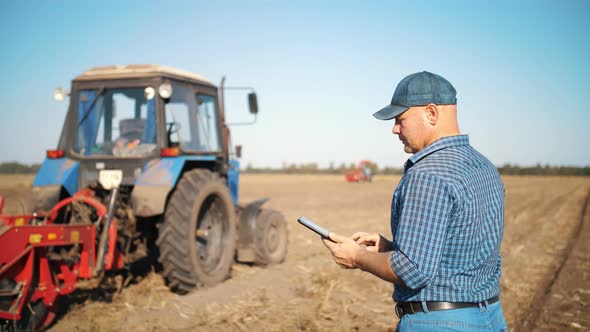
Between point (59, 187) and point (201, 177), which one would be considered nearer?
point (59, 187)

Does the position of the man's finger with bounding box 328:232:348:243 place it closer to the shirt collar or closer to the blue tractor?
the shirt collar

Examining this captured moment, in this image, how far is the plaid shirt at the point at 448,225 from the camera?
5.44 ft

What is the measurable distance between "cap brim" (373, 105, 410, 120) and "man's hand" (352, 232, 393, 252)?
2.02 feet

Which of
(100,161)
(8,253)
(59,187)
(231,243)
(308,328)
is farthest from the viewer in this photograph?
(231,243)

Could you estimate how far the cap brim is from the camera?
6.19 ft

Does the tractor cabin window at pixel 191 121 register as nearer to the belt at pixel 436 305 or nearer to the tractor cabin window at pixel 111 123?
the tractor cabin window at pixel 111 123

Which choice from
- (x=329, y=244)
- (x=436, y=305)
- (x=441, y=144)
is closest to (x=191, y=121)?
(x=329, y=244)

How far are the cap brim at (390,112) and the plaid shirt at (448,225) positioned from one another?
0.59 feet

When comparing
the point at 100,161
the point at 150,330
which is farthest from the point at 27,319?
the point at 100,161

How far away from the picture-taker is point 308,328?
4.09 m

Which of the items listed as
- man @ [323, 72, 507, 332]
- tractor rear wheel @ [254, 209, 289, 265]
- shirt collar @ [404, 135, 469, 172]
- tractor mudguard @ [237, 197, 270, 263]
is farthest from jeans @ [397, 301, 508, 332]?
tractor rear wheel @ [254, 209, 289, 265]

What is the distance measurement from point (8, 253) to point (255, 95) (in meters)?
3.54

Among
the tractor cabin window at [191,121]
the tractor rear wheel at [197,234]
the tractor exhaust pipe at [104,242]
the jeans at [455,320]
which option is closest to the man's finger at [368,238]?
the jeans at [455,320]

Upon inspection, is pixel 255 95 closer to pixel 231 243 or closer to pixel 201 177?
pixel 201 177
